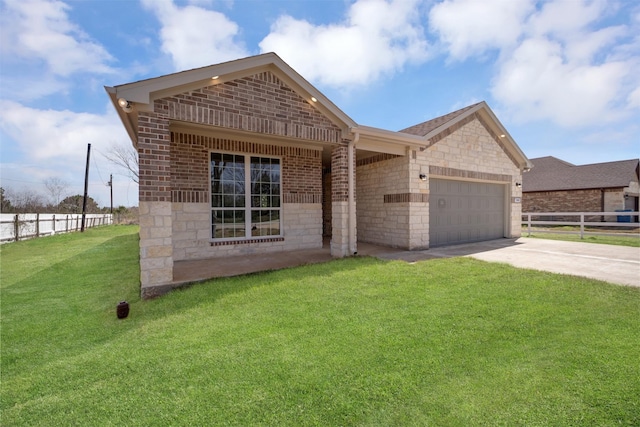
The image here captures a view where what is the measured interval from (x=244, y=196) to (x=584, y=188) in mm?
23760

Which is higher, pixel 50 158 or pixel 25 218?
pixel 50 158

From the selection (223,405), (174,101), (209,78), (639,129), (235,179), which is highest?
(639,129)

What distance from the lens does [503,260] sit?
22.4 feet

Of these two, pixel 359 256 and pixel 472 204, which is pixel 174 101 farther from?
pixel 472 204

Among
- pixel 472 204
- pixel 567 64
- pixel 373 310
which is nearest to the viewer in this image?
pixel 373 310

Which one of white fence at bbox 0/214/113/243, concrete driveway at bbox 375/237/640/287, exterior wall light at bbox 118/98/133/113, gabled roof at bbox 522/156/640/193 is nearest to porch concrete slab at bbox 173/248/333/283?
concrete driveway at bbox 375/237/640/287

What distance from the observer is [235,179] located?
7.64m

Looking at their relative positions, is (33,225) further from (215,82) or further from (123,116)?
(215,82)

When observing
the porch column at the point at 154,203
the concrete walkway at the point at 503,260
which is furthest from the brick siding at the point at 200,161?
the porch column at the point at 154,203

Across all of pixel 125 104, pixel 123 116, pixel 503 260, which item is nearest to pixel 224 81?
pixel 125 104

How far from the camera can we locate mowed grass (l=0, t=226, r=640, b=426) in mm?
2078

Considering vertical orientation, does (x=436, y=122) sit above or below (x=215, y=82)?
above

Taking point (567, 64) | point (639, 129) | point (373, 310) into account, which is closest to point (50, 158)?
point (373, 310)

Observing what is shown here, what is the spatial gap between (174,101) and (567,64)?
489 inches
